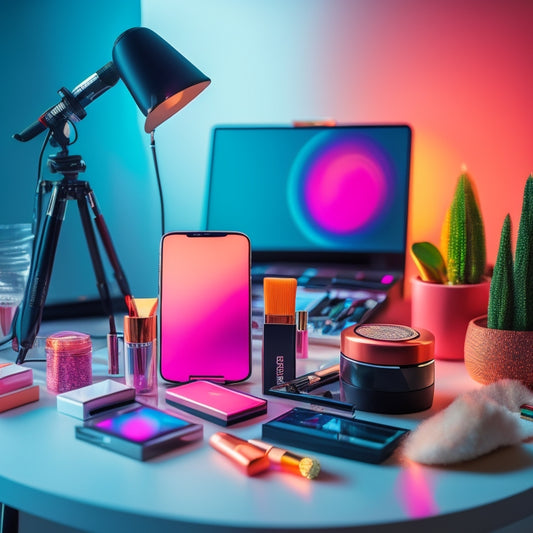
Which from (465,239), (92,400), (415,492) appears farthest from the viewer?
(465,239)

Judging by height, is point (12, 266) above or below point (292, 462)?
above

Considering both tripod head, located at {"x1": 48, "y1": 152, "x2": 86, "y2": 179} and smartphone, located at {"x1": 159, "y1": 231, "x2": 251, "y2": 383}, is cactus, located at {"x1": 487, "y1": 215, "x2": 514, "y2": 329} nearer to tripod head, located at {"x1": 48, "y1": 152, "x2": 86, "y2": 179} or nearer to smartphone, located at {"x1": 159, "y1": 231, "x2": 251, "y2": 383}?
smartphone, located at {"x1": 159, "y1": 231, "x2": 251, "y2": 383}

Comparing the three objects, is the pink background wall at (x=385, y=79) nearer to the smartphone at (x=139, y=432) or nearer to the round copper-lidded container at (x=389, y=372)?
the round copper-lidded container at (x=389, y=372)

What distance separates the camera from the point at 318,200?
1.16 meters

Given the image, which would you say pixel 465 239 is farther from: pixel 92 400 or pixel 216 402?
pixel 92 400

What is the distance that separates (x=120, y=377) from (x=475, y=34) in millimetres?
761

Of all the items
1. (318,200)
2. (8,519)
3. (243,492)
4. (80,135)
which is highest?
(80,135)

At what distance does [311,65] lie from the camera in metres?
1.19

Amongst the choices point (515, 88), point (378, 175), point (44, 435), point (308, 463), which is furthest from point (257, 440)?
point (515, 88)

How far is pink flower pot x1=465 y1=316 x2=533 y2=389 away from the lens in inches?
30.6

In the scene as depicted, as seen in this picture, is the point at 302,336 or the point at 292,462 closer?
the point at 292,462

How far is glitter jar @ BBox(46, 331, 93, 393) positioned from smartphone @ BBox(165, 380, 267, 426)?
0.39 ft

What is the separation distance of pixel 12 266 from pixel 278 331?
0.50 metres

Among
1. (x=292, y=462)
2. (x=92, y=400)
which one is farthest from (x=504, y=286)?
(x=92, y=400)
